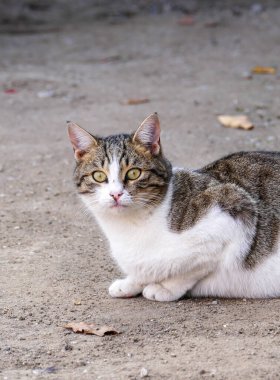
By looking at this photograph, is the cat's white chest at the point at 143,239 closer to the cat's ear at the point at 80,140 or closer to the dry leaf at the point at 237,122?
the cat's ear at the point at 80,140

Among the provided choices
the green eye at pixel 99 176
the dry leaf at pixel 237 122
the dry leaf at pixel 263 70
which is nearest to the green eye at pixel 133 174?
the green eye at pixel 99 176

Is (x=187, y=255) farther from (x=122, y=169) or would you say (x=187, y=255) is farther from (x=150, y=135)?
(x=150, y=135)

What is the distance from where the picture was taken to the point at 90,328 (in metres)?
4.23

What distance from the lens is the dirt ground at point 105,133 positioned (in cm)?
393

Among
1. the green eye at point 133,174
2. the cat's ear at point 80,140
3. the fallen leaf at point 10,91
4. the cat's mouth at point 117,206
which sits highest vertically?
the cat's ear at point 80,140

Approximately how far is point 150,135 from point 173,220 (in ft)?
1.60

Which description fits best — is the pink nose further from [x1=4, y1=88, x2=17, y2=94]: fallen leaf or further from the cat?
[x1=4, y1=88, x2=17, y2=94]: fallen leaf

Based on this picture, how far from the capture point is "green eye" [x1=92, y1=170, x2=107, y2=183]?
4469mm

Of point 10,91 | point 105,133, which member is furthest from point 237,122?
point 10,91

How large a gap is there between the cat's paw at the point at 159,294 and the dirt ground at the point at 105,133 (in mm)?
46

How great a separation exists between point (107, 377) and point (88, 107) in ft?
18.2

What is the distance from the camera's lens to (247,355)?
383cm

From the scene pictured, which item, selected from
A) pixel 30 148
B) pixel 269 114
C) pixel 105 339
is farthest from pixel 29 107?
pixel 105 339

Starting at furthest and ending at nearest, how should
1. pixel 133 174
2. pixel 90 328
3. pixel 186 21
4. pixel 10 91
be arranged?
pixel 186 21, pixel 10 91, pixel 133 174, pixel 90 328
